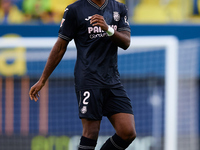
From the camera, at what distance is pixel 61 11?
8.76 metres

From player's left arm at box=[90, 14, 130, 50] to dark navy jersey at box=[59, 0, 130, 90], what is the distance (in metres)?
0.11

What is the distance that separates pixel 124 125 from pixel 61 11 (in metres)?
5.31

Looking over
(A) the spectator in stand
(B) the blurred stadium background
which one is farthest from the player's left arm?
(A) the spectator in stand

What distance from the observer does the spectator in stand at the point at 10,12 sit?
8.61 m

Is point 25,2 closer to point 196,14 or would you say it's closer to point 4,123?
point 4,123

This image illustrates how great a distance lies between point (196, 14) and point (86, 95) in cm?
585

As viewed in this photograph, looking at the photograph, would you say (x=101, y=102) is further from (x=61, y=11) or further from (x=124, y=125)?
(x=61, y=11)

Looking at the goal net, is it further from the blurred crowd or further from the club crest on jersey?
the club crest on jersey

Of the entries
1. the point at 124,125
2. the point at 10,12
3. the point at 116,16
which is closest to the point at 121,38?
the point at 116,16

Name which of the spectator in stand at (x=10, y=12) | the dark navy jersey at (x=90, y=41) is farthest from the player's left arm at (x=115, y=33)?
the spectator in stand at (x=10, y=12)

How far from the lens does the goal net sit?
6977mm

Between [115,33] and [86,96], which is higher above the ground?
[115,33]

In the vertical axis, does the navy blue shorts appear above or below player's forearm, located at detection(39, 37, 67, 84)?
below

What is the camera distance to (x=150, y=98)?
7305mm
